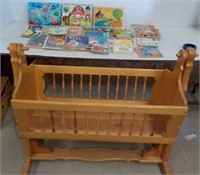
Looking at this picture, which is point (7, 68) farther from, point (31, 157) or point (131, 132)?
point (131, 132)

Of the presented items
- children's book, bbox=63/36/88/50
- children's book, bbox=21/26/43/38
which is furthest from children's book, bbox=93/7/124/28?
children's book, bbox=21/26/43/38

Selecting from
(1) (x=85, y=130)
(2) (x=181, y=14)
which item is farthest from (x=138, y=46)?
(1) (x=85, y=130)

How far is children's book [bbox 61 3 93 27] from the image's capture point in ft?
6.10

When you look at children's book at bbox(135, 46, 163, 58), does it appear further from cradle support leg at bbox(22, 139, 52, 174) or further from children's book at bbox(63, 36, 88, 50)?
cradle support leg at bbox(22, 139, 52, 174)

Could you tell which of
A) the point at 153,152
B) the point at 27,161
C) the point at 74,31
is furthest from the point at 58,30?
the point at 153,152

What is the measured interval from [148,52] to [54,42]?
24.9 inches

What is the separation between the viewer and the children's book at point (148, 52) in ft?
4.99

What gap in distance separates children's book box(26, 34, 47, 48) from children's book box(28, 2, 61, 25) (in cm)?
22

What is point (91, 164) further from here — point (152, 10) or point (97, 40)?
point (152, 10)

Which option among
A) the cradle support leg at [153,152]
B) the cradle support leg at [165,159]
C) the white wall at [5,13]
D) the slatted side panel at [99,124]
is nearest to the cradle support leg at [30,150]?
the slatted side panel at [99,124]

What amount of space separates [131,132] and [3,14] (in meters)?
1.27

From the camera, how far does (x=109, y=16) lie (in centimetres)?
186

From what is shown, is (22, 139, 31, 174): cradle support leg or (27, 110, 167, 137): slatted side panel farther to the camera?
(22, 139, 31, 174): cradle support leg

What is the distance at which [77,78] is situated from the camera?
2.28 metres
